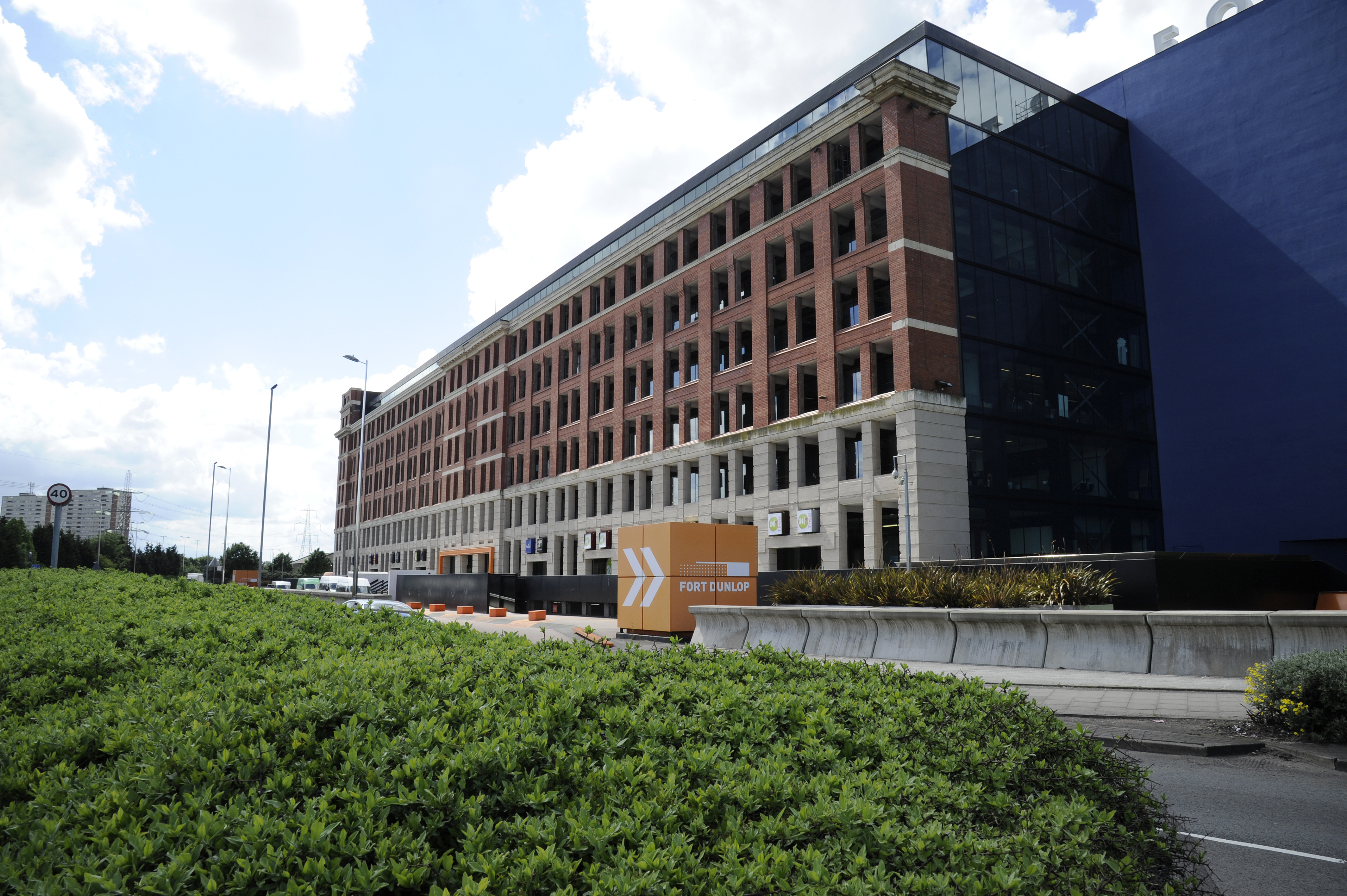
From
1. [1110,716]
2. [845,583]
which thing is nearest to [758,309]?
[845,583]

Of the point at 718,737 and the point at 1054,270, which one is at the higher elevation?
the point at 1054,270

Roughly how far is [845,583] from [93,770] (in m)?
19.3

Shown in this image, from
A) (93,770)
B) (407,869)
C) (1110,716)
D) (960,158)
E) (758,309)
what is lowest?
(1110,716)

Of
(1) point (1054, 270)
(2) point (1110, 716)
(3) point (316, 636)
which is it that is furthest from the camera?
(1) point (1054, 270)

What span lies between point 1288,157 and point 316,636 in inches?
1977

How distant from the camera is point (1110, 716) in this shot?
11.5 meters

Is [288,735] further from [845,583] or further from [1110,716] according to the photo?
[845,583]

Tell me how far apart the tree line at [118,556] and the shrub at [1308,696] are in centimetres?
7484

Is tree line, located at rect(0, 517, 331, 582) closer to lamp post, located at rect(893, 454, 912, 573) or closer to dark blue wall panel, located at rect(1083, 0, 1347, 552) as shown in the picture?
lamp post, located at rect(893, 454, 912, 573)

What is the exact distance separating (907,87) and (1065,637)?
29.2m

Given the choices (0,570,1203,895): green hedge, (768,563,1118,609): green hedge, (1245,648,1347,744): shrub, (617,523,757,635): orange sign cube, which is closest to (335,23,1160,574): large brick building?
(617,523,757,635): orange sign cube

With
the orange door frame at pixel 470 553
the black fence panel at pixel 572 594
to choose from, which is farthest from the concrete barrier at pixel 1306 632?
the orange door frame at pixel 470 553

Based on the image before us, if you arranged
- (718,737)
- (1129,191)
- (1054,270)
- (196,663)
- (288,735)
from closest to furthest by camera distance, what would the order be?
1. (288,735)
2. (718,737)
3. (196,663)
4. (1054,270)
5. (1129,191)

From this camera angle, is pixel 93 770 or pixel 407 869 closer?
pixel 407 869
